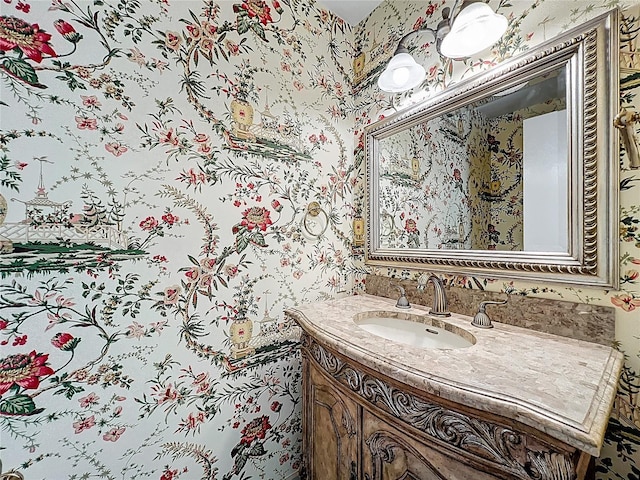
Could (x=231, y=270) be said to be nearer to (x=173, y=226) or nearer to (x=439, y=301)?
(x=173, y=226)

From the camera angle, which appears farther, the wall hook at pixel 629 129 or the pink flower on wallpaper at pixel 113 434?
the pink flower on wallpaper at pixel 113 434

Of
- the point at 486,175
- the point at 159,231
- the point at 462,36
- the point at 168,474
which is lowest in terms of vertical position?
the point at 168,474

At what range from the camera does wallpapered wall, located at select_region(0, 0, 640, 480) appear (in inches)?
30.3

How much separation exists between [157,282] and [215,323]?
277 mm

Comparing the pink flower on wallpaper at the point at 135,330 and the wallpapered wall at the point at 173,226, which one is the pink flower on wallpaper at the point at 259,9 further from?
the pink flower on wallpaper at the point at 135,330

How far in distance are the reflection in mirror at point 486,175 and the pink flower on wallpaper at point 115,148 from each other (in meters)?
1.12

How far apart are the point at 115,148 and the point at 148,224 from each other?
0.89 feet

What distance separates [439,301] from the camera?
1.05m

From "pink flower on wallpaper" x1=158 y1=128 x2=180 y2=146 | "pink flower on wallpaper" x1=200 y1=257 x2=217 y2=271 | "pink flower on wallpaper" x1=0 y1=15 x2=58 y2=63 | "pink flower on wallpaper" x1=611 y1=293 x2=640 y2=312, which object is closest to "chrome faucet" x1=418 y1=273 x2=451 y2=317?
"pink flower on wallpaper" x1=611 y1=293 x2=640 y2=312

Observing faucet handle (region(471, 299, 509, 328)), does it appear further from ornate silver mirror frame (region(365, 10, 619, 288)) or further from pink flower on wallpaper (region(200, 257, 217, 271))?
pink flower on wallpaper (region(200, 257, 217, 271))

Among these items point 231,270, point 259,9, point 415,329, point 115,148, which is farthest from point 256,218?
point 259,9

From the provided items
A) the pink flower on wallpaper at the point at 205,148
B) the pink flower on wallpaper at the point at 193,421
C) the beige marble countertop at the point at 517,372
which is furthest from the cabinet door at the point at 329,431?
the pink flower on wallpaper at the point at 205,148

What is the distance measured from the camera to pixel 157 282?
3.19ft

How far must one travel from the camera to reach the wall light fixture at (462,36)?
84cm
